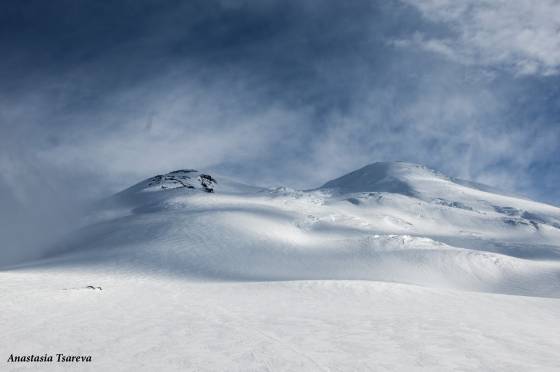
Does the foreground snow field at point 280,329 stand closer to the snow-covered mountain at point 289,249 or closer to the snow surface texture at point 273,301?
the snow surface texture at point 273,301

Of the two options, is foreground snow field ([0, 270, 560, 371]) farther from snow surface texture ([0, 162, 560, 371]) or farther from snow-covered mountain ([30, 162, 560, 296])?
snow-covered mountain ([30, 162, 560, 296])

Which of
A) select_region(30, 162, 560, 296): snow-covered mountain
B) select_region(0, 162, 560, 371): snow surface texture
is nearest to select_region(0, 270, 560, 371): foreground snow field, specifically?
select_region(0, 162, 560, 371): snow surface texture

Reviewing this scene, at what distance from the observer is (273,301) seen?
2105 centimetres

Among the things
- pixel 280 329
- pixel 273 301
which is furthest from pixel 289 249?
pixel 280 329

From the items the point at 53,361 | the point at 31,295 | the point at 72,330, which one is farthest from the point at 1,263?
the point at 53,361

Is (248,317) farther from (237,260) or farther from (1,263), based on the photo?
(1,263)

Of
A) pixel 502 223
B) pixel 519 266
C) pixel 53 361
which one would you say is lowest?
pixel 53 361

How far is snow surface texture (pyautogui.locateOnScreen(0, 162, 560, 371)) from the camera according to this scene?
10.6 meters

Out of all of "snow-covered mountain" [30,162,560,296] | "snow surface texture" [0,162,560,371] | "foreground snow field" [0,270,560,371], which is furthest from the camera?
"snow-covered mountain" [30,162,560,296]

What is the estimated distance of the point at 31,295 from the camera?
63.6 feet

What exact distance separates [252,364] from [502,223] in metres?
127

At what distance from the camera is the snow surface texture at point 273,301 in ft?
34.7

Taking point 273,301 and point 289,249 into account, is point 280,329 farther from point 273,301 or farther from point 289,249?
point 289,249

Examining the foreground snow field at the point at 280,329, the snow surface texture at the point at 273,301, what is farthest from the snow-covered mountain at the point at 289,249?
the foreground snow field at the point at 280,329
